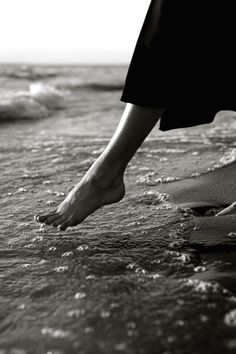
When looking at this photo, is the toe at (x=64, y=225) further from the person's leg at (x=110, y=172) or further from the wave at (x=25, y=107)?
the wave at (x=25, y=107)

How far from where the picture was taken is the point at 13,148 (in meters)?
4.03

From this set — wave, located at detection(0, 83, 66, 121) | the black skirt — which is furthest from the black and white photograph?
wave, located at detection(0, 83, 66, 121)

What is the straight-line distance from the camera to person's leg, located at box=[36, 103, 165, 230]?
1841 mm

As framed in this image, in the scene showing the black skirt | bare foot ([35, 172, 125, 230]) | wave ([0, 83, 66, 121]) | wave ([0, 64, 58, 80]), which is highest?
the black skirt

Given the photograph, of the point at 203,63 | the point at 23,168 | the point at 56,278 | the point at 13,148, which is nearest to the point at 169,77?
the point at 203,63

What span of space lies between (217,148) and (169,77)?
220 cm

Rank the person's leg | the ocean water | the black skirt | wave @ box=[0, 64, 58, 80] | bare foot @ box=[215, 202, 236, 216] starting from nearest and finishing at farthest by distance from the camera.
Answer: the ocean water < the black skirt < the person's leg < bare foot @ box=[215, 202, 236, 216] < wave @ box=[0, 64, 58, 80]

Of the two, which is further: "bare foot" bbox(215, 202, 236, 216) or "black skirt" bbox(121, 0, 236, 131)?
"bare foot" bbox(215, 202, 236, 216)

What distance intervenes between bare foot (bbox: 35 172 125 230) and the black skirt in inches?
16.1

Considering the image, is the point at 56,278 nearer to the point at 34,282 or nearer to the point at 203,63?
the point at 34,282

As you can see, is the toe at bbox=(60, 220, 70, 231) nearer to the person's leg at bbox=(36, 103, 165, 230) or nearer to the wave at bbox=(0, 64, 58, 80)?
the person's leg at bbox=(36, 103, 165, 230)

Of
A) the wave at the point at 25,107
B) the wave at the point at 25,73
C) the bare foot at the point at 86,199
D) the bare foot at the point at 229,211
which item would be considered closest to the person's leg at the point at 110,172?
the bare foot at the point at 86,199

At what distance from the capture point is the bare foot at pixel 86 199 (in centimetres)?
201

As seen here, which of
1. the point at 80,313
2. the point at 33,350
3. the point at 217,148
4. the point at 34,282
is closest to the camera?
the point at 33,350
